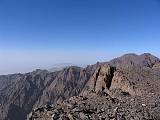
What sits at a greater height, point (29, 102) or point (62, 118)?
point (62, 118)

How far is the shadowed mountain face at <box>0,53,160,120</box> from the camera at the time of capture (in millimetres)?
29047

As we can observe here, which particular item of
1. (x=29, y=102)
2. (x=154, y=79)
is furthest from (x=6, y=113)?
(x=154, y=79)

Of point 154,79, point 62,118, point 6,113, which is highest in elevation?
point 154,79

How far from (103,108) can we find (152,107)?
181 inches

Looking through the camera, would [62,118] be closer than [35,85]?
Yes

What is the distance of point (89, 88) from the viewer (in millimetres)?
48281

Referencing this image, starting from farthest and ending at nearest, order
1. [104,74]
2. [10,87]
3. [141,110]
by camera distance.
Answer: [10,87] < [104,74] < [141,110]

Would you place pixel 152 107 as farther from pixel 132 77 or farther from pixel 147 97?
pixel 132 77

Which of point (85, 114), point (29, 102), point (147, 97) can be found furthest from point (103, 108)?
point (29, 102)

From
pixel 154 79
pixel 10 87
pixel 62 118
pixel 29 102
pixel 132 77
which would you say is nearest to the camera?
pixel 62 118

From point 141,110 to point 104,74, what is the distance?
19298 mm

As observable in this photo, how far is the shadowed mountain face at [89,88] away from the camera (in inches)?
1144

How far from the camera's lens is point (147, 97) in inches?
1170

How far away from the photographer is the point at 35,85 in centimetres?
17200
